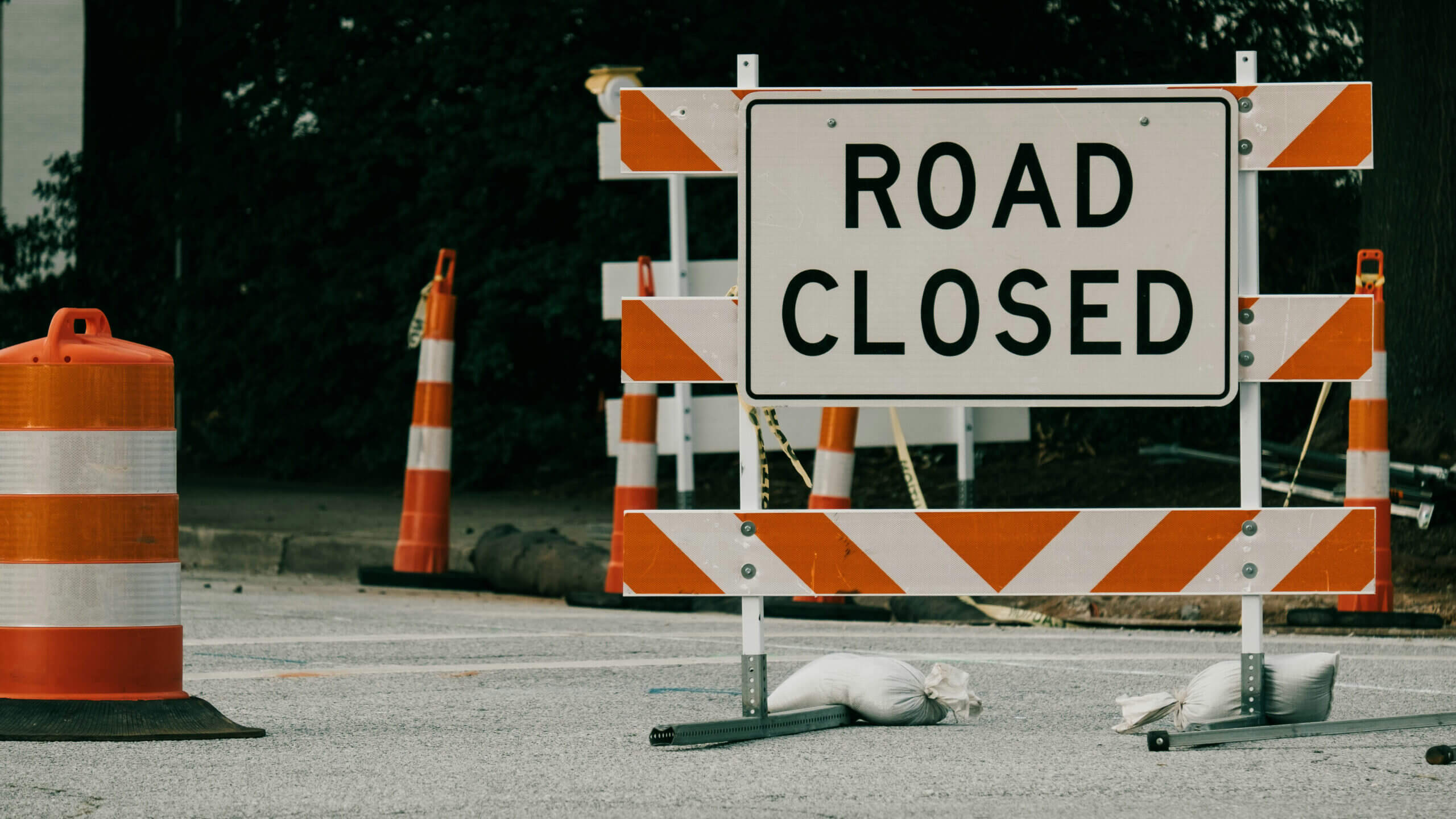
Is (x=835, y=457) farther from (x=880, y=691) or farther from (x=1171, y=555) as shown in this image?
(x=1171, y=555)

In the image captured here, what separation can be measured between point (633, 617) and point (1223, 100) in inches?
193

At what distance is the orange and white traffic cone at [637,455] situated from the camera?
31.4ft

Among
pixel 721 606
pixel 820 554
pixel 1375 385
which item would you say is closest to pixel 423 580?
pixel 721 606

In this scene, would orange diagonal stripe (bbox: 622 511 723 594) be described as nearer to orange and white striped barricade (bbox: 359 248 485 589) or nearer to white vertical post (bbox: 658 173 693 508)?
white vertical post (bbox: 658 173 693 508)

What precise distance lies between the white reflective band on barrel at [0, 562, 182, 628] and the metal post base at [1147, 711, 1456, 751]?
2.66m

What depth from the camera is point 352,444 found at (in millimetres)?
16984

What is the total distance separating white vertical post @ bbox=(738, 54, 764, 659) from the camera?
4797 millimetres

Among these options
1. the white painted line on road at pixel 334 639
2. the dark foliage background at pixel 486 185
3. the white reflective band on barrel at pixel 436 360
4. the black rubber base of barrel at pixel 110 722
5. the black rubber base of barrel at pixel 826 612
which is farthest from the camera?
the dark foliage background at pixel 486 185

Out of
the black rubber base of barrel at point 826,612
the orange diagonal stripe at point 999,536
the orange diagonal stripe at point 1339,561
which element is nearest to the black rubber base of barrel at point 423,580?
the black rubber base of barrel at point 826,612

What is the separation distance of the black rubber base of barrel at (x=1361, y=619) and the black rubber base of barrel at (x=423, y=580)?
4.50m

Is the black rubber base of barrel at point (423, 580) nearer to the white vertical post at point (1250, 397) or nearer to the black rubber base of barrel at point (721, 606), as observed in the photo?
the black rubber base of barrel at point (721, 606)

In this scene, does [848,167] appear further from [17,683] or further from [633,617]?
[633,617]

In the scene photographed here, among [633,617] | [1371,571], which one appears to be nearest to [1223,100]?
[1371,571]

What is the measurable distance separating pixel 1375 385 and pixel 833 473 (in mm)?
2524
